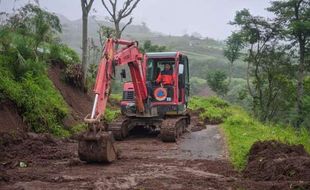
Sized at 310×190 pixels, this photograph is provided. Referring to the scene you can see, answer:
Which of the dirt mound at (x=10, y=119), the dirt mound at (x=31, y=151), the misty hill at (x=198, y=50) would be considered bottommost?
the dirt mound at (x=31, y=151)

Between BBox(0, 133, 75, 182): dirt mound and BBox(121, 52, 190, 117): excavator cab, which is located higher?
BBox(121, 52, 190, 117): excavator cab

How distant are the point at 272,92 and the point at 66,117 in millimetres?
22814

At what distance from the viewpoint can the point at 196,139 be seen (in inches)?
625

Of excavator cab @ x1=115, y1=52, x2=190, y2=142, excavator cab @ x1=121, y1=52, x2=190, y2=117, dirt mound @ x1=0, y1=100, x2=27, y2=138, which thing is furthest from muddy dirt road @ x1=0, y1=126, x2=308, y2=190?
excavator cab @ x1=121, y1=52, x2=190, y2=117

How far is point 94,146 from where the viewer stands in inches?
410

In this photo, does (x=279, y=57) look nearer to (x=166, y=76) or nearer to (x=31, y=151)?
(x=166, y=76)

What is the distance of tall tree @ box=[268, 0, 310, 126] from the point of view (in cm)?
3166

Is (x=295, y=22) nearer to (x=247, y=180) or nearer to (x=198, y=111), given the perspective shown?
(x=198, y=111)

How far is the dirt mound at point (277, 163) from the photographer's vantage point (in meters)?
8.84

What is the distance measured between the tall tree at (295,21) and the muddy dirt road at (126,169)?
65.6 feet

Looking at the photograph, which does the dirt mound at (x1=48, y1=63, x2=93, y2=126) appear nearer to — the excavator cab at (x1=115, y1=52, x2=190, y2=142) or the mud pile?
the excavator cab at (x1=115, y1=52, x2=190, y2=142)

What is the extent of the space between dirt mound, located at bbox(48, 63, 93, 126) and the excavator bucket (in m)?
7.03

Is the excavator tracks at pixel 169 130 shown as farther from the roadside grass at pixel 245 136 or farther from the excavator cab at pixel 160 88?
the roadside grass at pixel 245 136

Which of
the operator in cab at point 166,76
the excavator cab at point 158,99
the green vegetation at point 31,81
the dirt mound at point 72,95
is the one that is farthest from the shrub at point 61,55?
the operator in cab at point 166,76
